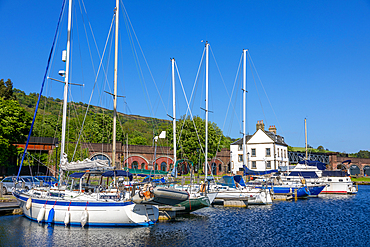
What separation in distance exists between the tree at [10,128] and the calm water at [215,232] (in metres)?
27.5

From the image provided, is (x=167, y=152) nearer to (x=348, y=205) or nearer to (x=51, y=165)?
(x=51, y=165)

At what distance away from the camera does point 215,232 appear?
63.5ft

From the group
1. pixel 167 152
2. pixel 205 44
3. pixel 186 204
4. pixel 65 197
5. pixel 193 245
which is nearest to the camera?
pixel 193 245

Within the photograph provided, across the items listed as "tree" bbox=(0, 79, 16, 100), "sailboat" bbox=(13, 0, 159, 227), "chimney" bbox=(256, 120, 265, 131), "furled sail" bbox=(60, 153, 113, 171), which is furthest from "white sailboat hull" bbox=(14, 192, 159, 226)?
"tree" bbox=(0, 79, 16, 100)

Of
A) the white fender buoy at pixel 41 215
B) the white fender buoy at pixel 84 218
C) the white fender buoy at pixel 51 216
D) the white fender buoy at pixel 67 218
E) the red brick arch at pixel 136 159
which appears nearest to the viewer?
the white fender buoy at pixel 84 218

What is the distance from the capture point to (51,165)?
48562 mm

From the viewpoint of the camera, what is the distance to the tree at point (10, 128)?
46344 millimetres

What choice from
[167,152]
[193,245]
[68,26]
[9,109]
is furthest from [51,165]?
[193,245]

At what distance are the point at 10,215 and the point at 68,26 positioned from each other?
1495cm

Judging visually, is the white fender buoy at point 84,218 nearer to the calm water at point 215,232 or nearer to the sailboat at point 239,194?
the calm water at point 215,232

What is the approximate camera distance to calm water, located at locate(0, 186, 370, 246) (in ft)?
55.3

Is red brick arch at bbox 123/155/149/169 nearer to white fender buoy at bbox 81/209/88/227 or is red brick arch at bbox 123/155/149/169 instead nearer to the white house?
the white house

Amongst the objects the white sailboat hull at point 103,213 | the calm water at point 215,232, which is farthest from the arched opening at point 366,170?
the white sailboat hull at point 103,213

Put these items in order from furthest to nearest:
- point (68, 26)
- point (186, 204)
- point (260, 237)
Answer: point (68, 26)
point (186, 204)
point (260, 237)
